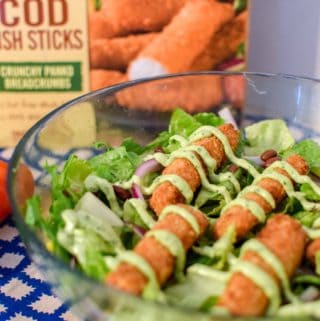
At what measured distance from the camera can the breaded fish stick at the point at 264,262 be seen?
0.55 metres

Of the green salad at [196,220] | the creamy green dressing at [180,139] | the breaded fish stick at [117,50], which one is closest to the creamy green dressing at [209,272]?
the green salad at [196,220]

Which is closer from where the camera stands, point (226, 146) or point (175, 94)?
point (226, 146)

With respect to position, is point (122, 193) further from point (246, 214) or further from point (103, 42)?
point (103, 42)

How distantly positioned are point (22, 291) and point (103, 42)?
413 mm

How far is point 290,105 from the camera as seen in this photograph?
93 centimetres

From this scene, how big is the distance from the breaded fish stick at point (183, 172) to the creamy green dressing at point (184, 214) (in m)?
0.04

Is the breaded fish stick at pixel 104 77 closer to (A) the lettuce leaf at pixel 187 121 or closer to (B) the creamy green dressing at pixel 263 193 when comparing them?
(A) the lettuce leaf at pixel 187 121

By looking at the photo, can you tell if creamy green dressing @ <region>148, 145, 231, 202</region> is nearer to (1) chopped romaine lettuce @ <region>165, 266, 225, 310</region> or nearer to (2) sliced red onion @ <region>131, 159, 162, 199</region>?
(2) sliced red onion @ <region>131, 159, 162, 199</region>

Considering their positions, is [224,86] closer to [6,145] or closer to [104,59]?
[104,59]

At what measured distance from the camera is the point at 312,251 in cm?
64

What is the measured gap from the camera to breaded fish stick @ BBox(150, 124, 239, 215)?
27.9 inches

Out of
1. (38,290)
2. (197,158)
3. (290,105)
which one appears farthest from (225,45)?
(38,290)

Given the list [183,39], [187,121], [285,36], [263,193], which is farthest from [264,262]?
[285,36]

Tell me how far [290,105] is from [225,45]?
178mm
